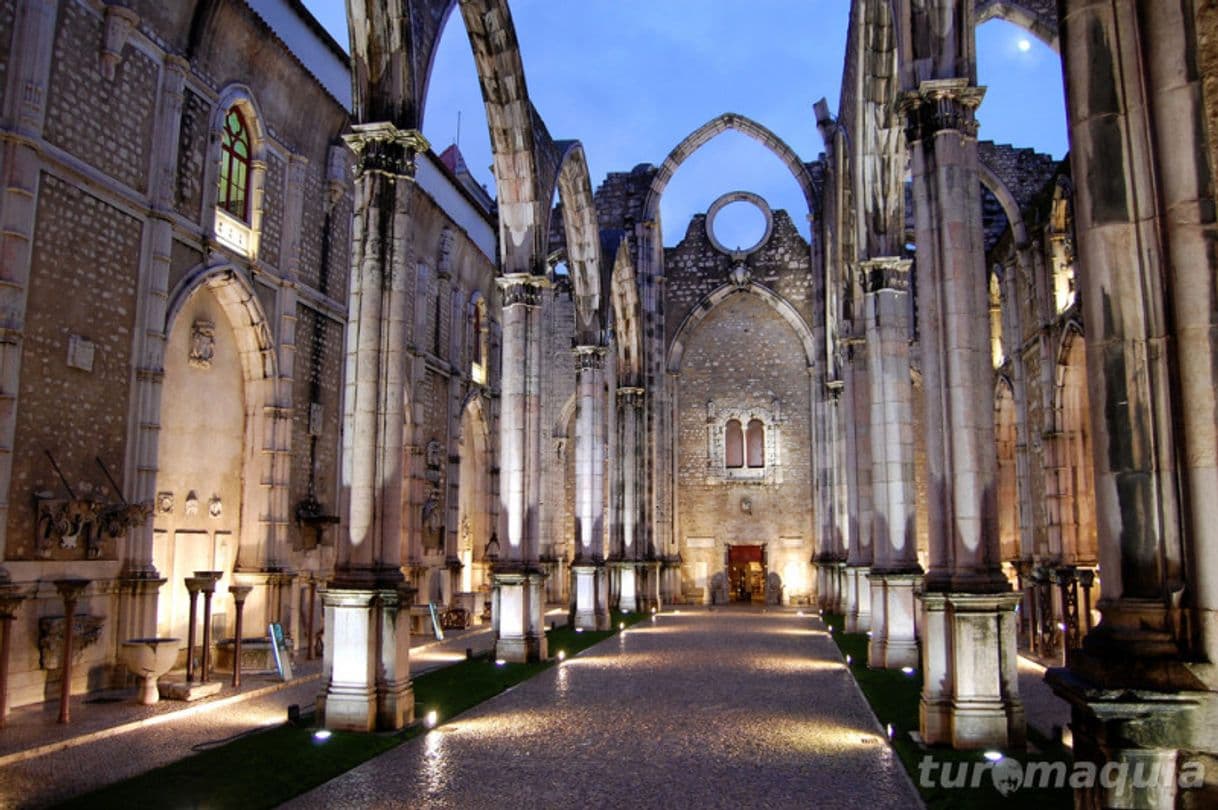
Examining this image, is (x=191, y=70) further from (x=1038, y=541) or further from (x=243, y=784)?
(x=1038, y=541)

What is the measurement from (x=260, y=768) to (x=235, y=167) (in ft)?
37.5

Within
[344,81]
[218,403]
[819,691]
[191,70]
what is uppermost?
[344,81]

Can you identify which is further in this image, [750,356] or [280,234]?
[750,356]

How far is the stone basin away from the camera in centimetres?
1100

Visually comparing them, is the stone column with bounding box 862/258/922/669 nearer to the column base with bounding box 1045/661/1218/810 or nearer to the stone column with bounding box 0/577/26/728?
the column base with bounding box 1045/661/1218/810

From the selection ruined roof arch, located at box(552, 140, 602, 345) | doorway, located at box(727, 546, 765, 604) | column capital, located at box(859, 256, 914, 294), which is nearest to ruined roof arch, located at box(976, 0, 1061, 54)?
column capital, located at box(859, 256, 914, 294)

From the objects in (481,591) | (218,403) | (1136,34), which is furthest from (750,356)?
Result: (1136,34)

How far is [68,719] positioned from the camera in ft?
32.2

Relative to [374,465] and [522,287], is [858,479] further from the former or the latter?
[374,465]

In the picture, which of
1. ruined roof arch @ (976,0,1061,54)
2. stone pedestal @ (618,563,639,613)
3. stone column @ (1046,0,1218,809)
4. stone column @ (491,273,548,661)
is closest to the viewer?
stone column @ (1046,0,1218,809)

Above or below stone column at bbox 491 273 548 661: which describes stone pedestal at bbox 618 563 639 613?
below

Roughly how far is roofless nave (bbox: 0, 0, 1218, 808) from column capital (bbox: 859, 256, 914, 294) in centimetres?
4

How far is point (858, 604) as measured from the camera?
19.8m

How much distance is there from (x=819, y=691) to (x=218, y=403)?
10.8 meters
